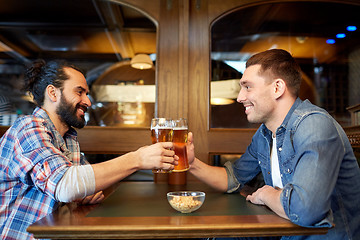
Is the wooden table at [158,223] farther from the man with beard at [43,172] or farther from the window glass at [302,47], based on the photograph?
the window glass at [302,47]

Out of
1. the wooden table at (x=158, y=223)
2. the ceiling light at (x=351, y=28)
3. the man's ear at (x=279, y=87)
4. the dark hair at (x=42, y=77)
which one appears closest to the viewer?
the wooden table at (x=158, y=223)

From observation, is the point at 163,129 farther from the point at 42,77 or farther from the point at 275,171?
the point at 42,77

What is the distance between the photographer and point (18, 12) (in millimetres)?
2600

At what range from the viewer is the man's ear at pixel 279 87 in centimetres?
160

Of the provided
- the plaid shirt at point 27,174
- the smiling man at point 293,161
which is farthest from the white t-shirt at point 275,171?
the plaid shirt at point 27,174

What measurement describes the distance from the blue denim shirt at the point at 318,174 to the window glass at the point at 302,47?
1011 mm

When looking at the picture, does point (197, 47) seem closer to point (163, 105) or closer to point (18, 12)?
point (163, 105)

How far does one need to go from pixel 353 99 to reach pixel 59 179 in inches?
92.1

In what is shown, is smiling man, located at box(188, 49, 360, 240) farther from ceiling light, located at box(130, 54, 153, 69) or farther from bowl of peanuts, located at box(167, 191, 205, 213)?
ceiling light, located at box(130, 54, 153, 69)

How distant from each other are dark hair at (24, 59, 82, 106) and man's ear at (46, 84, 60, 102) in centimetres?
2

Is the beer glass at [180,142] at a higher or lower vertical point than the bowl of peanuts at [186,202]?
higher

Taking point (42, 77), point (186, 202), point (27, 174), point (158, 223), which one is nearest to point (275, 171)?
point (186, 202)

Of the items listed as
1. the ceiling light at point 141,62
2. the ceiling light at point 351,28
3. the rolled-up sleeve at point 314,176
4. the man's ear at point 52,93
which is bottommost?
the rolled-up sleeve at point 314,176

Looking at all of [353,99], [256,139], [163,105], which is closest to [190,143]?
[256,139]
